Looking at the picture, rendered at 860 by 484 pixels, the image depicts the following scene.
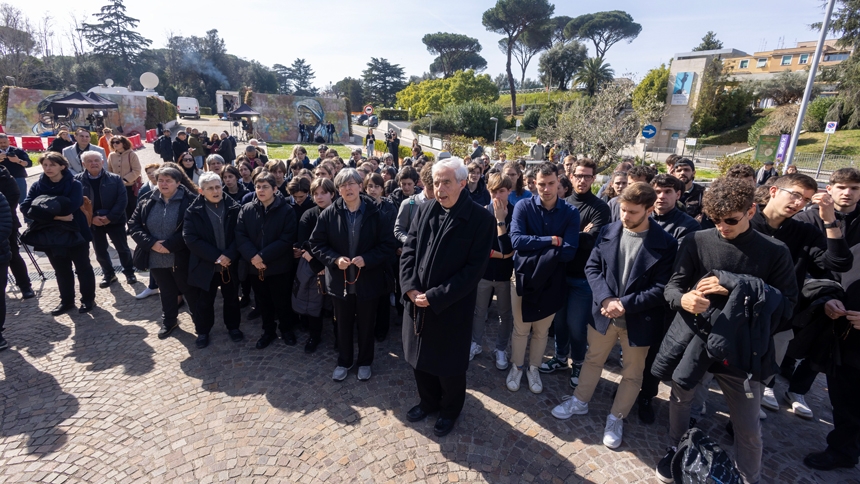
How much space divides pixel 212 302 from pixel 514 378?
3456 millimetres

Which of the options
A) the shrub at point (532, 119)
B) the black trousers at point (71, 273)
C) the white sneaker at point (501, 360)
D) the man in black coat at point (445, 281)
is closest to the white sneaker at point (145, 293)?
the black trousers at point (71, 273)

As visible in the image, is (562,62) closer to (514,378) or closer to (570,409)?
(514,378)

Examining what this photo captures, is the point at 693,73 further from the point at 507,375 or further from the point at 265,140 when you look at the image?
the point at 507,375

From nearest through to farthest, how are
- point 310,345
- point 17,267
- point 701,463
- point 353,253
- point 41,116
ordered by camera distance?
point 701,463
point 353,253
point 310,345
point 17,267
point 41,116

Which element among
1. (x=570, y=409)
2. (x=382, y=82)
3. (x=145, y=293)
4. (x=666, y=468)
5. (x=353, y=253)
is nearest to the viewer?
(x=666, y=468)

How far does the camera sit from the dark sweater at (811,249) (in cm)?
304

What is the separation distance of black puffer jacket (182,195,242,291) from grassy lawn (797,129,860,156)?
35.6 meters

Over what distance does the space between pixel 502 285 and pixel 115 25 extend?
80229 mm

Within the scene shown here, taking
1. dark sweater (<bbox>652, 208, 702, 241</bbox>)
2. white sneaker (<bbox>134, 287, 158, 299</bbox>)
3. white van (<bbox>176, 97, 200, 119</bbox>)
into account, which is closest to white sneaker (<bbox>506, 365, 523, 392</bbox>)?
dark sweater (<bbox>652, 208, 702, 241</bbox>)

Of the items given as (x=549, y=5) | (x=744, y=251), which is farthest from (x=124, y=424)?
(x=549, y=5)

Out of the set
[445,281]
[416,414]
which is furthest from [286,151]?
[445,281]

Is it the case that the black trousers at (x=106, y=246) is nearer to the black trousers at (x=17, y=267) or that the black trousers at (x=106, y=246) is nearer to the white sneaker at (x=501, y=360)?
the black trousers at (x=17, y=267)

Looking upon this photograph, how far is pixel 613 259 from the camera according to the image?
3170mm

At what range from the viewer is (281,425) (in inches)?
134
